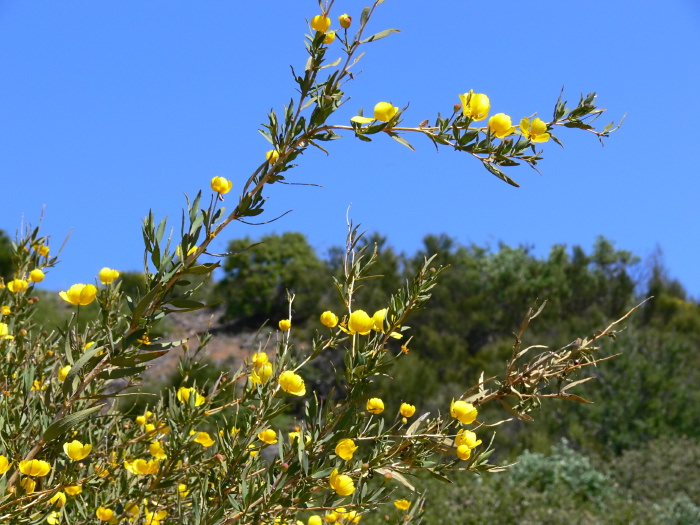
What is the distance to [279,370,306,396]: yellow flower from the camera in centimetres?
158

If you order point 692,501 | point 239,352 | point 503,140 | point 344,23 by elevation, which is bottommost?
point 692,501

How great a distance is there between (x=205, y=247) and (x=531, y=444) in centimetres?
1255

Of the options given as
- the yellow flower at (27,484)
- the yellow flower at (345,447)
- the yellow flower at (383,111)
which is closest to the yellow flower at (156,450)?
the yellow flower at (27,484)

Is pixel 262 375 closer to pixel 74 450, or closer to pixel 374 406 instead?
pixel 374 406

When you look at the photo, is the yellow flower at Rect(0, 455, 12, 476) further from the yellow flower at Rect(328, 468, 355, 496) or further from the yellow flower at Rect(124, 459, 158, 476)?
the yellow flower at Rect(328, 468, 355, 496)

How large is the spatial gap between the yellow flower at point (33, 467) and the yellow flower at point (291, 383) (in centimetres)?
52

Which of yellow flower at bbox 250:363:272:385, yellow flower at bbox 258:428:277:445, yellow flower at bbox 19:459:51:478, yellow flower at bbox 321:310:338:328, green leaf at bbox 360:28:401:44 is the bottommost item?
yellow flower at bbox 19:459:51:478

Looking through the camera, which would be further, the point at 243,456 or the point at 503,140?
the point at 243,456

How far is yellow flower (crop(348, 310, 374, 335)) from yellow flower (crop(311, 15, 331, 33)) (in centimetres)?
61

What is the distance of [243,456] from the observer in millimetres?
1651

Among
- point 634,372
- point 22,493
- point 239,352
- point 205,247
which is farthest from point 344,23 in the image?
point 239,352

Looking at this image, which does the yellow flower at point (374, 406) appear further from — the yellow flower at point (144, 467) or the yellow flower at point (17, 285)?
the yellow flower at point (17, 285)

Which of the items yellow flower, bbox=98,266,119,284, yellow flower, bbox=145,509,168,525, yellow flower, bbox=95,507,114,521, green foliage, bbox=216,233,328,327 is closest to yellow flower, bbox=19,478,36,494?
yellow flower, bbox=95,507,114,521

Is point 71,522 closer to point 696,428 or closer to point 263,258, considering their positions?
point 696,428
